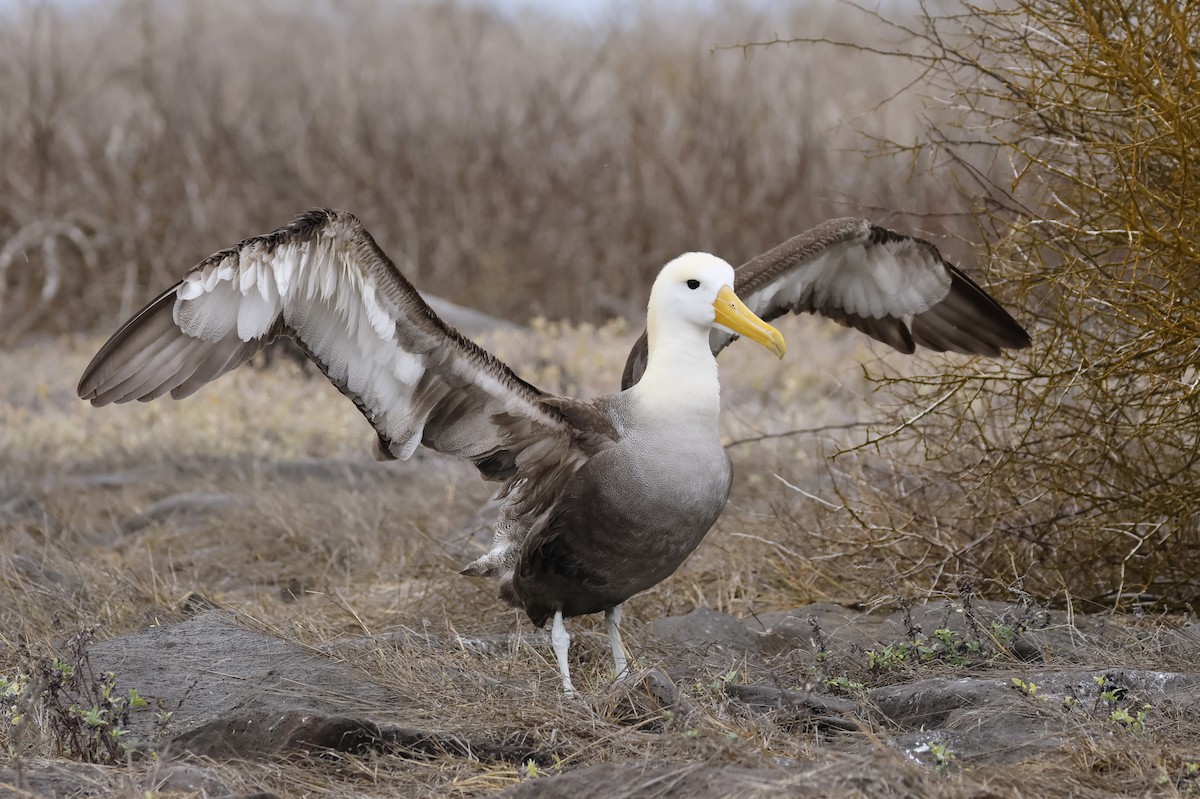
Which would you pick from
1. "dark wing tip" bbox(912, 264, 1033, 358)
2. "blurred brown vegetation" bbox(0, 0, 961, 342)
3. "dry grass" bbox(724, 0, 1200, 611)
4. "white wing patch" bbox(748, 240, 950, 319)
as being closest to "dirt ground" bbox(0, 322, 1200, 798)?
"dry grass" bbox(724, 0, 1200, 611)

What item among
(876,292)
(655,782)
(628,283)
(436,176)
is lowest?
(655,782)

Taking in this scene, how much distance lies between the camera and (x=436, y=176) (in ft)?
41.8

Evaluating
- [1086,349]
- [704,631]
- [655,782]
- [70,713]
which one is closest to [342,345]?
[70,713]

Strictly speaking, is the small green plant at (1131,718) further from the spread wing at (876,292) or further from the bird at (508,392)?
the spread wing at (876,292)

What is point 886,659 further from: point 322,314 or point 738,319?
point 322,314

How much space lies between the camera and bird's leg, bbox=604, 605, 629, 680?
3.90m

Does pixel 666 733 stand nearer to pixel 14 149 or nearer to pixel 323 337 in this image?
pixel 323 337

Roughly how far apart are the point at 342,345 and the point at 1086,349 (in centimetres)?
199

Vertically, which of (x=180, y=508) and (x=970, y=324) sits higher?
(x=970, y=324)

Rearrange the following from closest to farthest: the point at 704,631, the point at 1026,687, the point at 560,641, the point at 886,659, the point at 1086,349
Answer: the point at 1026,687, the point at 886,659, the point at 560,641, the point at 1086,349, the point at 704,631

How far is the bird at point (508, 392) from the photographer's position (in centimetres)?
359

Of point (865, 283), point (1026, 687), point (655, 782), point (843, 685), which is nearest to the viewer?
point (655, 782)

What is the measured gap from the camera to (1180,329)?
145 inches

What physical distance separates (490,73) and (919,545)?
1255 centimetres
